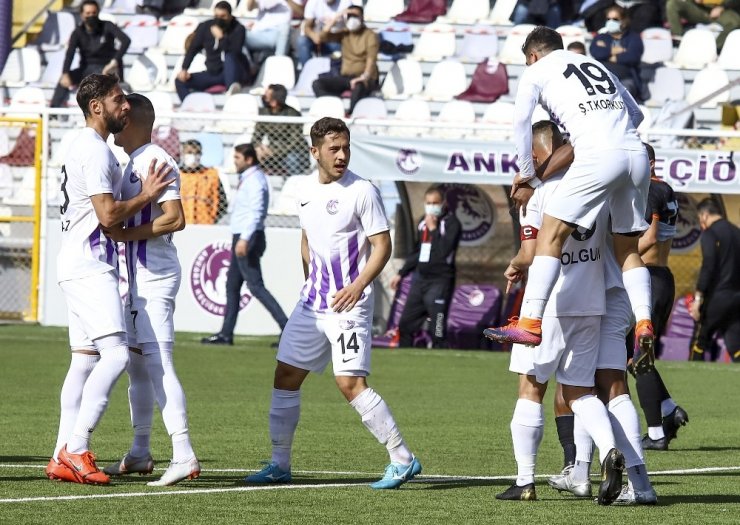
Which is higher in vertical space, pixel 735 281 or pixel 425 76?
pixel 425 76

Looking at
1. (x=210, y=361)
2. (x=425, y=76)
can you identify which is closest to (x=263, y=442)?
(x=210, y=361)

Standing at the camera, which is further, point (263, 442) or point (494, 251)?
point (494, 251)

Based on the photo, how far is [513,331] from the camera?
7094mm

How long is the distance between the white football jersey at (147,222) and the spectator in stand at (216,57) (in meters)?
14.9

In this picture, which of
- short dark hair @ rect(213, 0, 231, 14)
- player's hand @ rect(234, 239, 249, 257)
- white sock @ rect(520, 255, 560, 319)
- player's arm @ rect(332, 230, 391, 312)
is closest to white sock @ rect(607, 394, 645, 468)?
white sock @ rect(520, 255, 560, 319)

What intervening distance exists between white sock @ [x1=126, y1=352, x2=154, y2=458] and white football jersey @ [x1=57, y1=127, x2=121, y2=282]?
1.96 feet

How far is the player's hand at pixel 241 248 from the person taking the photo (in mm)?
16953

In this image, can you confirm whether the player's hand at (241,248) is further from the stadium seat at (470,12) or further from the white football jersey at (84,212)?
the stadium seat at (470,12)

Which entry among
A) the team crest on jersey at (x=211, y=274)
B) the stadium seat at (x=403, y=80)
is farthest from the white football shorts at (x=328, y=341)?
the stadium seat at (x=403, y=80)

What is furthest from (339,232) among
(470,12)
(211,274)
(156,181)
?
(470,12)

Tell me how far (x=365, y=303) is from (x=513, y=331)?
1007mm

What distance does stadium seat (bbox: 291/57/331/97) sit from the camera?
23.2 m

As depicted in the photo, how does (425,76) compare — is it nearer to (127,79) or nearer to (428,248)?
(127,79)

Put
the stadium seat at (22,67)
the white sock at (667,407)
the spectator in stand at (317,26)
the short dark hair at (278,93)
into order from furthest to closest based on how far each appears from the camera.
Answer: the stadium seat at (22,67)
the spectator in stand at (317,26)
the short dark hair at (278,93)
the white sock at (667,407)
